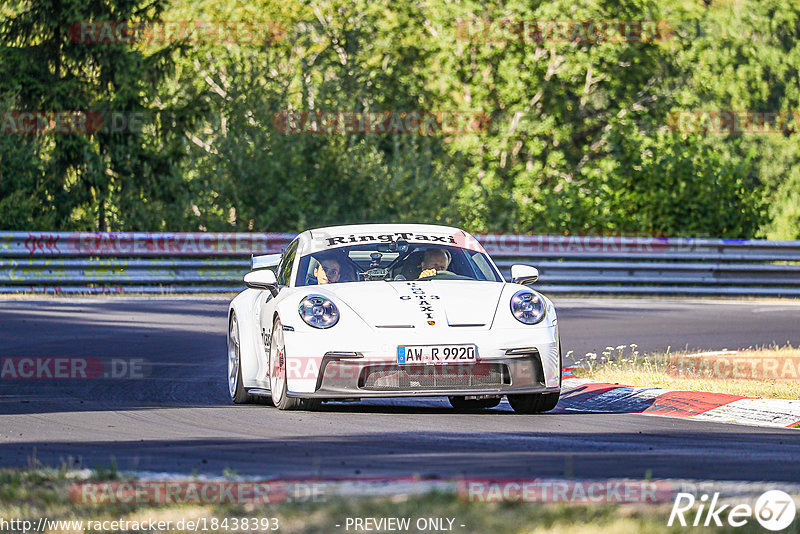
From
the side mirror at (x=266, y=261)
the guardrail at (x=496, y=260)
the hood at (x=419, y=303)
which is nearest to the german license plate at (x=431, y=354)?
the hood at (x=419, y=303)

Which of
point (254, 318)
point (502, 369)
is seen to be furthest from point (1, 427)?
point (502, 369)

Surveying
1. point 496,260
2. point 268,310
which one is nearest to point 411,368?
point 268,310

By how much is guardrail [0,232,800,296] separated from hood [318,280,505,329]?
1320 centimetres

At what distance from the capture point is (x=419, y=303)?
9.55 m

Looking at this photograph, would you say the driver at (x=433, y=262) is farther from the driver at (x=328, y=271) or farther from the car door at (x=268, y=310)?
the car door at (x=268, y=310)

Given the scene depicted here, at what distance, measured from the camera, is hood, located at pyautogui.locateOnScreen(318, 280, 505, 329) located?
940 centimetres

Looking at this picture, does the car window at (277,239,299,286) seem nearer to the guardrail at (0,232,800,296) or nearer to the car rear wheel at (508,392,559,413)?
the car rear wheel at (508,392,559,413)

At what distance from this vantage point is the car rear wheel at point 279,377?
9.70 meters

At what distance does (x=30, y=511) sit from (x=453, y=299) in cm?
458

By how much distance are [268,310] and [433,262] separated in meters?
1.30

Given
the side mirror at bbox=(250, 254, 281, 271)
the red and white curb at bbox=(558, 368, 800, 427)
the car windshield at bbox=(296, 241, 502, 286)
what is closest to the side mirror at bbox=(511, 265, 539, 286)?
the car windshield at bbox=(296, 241, 502, 286)

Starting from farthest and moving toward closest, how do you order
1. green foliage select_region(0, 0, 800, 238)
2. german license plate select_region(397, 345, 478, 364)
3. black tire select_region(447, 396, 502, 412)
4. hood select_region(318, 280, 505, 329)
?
1. green foliage select_region(0, 0, 800, 238)
2. black tire select_region(447, 396, 502, 412)
3. hood select_region(318, 280, 505, 329)
4. german license plate select_region(397, 345, 478, 364)

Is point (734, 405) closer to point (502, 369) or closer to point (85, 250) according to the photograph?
point (502, 369)

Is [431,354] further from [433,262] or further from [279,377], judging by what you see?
[433,262]
